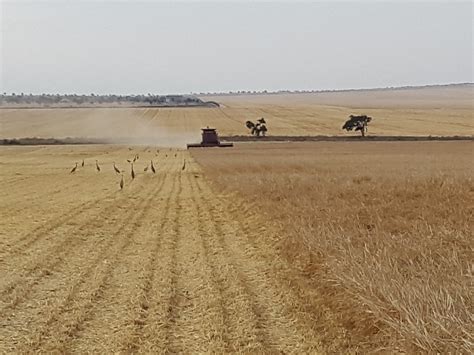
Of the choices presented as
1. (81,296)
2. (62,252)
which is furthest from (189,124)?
(81,296)

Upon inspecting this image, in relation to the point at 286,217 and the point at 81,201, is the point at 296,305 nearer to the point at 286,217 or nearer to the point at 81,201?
the point at 286,217

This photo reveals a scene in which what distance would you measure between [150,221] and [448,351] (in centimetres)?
1247

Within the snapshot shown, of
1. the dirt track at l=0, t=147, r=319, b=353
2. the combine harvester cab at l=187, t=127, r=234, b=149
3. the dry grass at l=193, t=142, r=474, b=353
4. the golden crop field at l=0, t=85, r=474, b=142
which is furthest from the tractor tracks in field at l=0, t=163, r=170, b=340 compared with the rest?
the golden crop field at l=0, t=85, r=474, b=142

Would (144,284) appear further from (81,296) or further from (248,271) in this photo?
(248,271)

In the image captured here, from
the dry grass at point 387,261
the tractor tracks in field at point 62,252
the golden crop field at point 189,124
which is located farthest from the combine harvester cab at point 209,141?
the dry grass at point 387,261

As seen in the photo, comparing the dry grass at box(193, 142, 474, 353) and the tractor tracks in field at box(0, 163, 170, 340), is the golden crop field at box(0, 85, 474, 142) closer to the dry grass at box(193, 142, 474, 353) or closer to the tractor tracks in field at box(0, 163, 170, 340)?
the tractor tracks in field at box(0, 163, 170, 340)

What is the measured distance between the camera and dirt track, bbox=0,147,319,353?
7273mm

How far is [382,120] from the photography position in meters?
111

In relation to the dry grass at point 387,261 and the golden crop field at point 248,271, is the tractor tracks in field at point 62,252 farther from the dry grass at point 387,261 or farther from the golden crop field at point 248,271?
the dry grass at point 387,261

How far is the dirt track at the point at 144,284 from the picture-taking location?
7273 millimetres

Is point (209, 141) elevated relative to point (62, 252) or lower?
lower

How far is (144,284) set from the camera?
32.4 feet

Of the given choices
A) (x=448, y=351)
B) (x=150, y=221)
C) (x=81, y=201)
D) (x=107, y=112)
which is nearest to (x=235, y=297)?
(x=448, y=351)

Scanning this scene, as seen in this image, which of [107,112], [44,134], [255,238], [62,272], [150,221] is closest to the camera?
[62,272]
